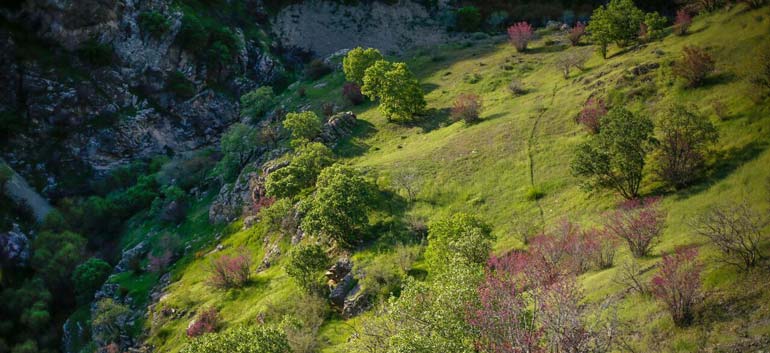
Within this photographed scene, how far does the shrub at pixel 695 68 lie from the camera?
56625 millimetres

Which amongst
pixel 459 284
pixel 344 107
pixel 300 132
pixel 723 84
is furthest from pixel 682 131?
pixel 344 107

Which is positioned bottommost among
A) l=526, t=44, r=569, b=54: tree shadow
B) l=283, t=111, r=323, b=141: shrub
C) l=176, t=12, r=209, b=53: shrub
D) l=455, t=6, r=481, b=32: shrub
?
l=283, t=111, r=323, b=141: shrub

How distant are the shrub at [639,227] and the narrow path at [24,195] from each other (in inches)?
3916

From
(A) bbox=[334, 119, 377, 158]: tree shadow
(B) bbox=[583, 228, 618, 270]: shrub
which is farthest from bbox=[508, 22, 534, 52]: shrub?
(B) bbox=[583, 228, 618, 270]: shrub

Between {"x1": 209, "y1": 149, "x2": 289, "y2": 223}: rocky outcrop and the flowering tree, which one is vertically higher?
the flowering tree

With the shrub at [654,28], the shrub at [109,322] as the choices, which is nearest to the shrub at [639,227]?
the shrub at [654,28]

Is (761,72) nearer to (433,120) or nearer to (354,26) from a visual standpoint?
→ (433,120)

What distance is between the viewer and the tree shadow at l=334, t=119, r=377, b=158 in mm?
77625

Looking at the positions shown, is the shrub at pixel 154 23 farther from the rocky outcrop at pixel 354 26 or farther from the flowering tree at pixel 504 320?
the flowering tree at pixel 504 320

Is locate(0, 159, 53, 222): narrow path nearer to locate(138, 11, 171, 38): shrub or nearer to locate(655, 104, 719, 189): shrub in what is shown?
locate(138, 11, 171, 38): shrub

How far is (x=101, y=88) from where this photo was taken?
111 metres

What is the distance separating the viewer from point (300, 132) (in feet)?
260

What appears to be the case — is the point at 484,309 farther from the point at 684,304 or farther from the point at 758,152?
the point at 758,152

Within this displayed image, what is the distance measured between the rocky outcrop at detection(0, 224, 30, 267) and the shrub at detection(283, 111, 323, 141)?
5172 cm
